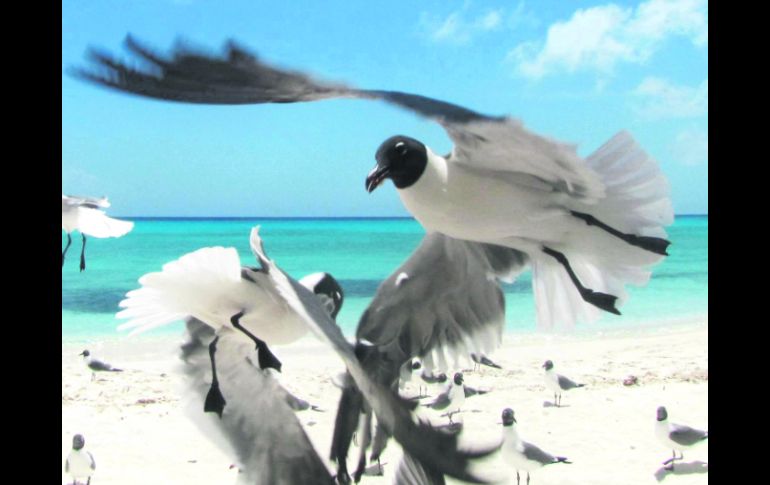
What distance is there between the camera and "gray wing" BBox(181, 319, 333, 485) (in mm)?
1206

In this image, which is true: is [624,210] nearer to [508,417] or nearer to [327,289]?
[327,289]

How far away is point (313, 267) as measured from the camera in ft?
10.1

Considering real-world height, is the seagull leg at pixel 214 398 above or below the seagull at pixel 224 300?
below

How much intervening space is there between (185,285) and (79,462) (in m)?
0.70

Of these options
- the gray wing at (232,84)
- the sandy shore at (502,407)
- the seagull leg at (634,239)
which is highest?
the gray wing at (232,84)

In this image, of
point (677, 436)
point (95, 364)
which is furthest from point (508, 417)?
point (95, 364)

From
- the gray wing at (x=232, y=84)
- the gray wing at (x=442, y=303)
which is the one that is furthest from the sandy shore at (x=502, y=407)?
the gray wing at (x=232, y=84)

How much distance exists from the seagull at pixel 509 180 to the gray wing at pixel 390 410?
16 cm

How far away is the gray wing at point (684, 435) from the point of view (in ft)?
5.81

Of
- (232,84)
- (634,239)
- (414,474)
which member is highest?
(232,84)

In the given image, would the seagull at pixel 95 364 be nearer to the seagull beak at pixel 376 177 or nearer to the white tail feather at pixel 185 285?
the white tail feather at pixel 185 285

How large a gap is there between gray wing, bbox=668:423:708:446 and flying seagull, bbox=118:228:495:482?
0.90 metres
